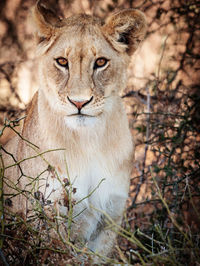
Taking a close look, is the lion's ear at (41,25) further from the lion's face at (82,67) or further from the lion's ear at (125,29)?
the lion's ear at (125,29)

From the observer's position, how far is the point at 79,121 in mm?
2033

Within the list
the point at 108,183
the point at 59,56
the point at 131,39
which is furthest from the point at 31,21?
the point at 108,183

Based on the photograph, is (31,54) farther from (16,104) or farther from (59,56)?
(59,56)

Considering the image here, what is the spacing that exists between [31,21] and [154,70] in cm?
261

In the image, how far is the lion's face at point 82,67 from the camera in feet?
6.60

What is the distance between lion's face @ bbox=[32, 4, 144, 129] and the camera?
2.01 meters

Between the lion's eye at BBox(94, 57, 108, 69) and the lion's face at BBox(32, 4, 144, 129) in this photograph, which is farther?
the lion's eye at BBox(94, 57, 108, 69)

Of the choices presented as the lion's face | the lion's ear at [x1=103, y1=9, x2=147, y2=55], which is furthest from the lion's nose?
the lion's ear at [x1=103, y1=9, x2=147, y2=55]

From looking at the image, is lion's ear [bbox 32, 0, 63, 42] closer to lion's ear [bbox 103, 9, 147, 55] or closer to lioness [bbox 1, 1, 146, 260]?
lioness [bbox 1, 1, 146, 260]

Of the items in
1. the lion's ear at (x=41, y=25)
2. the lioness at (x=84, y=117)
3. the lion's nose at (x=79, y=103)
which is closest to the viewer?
the lion's nose at (x=79, y=103)

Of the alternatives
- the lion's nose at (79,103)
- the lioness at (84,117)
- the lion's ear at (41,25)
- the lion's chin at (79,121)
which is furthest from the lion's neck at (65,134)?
the lion's ear at (41,25)

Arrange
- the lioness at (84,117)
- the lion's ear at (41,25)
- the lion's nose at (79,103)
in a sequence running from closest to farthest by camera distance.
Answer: the lion's nose at (79,103), the lioness at (84,117), the lion's ear at (41,25)

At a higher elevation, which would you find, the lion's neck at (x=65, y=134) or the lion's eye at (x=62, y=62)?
the lion's eye at (x=62, y=62)

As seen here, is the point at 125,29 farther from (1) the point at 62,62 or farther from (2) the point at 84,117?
(2) the point at 84,117
